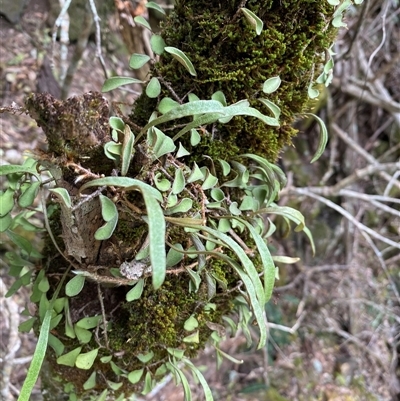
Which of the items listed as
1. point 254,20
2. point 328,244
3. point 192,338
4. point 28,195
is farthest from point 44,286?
point 328,244

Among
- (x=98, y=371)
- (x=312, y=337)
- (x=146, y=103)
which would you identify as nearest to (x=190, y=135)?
(x=146, y=103)

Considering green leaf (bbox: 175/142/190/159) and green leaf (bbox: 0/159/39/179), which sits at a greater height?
green leaf (bbox: 175/142/190/159)

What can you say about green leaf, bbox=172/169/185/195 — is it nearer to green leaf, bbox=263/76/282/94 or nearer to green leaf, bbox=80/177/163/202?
green leaf, bbox=80/177/163/202

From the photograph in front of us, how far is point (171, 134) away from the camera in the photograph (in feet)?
2.70

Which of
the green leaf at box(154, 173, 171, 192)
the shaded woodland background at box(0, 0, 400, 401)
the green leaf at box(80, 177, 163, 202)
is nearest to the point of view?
the green leaf at box(80, 177, 163, 202)

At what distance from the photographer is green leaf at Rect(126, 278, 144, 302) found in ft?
2.52

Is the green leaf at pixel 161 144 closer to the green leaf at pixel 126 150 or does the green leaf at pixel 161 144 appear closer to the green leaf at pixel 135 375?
the green leaf at pixel 126 150

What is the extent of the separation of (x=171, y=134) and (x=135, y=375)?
53 cm

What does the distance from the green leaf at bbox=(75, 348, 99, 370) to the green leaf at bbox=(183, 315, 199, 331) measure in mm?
194

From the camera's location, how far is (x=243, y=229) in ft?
2.83

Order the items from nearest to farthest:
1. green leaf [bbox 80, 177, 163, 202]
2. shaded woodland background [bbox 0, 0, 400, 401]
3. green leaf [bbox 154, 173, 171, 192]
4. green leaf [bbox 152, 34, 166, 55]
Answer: green leaf [bbox 80, 177, 163, 202]
green leaf [bbox 154, 173, 171, 192]
green leaf [bbox 152, 34, 166, 55]
shaded woodland background [bbox 0, 0, 400, 401]

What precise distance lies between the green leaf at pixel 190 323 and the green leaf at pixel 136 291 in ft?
0.40

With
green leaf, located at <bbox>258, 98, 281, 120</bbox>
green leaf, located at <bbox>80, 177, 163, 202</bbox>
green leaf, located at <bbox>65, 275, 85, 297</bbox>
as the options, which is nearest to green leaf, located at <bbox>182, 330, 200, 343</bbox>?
green leaf, located at <bbox>65, 275, 85, 297</bbox>

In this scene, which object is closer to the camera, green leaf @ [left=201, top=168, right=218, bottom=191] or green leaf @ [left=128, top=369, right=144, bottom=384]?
green leaf @ [left=201, top=168, right=218, bottom=191]
